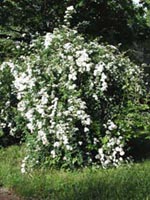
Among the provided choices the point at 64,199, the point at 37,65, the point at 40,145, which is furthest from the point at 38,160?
the point at 64,199

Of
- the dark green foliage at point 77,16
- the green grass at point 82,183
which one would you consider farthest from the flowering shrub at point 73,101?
the dark green foliage at point 77,16

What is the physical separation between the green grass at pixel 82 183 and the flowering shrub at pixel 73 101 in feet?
1.16

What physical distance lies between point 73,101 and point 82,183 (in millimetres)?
1492

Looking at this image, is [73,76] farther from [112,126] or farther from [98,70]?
[112,126]

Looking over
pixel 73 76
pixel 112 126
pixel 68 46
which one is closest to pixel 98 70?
pixel 73 76

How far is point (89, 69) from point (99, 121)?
80 cm

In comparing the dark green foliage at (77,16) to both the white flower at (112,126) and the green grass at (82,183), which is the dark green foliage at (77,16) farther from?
the green grass at (82,183)

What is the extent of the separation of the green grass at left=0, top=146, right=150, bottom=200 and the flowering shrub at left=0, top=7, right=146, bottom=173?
35cm

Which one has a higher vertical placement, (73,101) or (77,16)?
(77,16)

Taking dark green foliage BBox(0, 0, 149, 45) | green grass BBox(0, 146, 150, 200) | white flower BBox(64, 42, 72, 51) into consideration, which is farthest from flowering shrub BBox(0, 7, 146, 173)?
dark green foliage BBox(0, 0, 149, 45)

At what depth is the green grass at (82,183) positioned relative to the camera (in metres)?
6.55

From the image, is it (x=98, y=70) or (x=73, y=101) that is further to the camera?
(x=98, y=70)

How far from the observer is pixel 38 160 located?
27.8ft

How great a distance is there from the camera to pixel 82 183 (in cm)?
720
